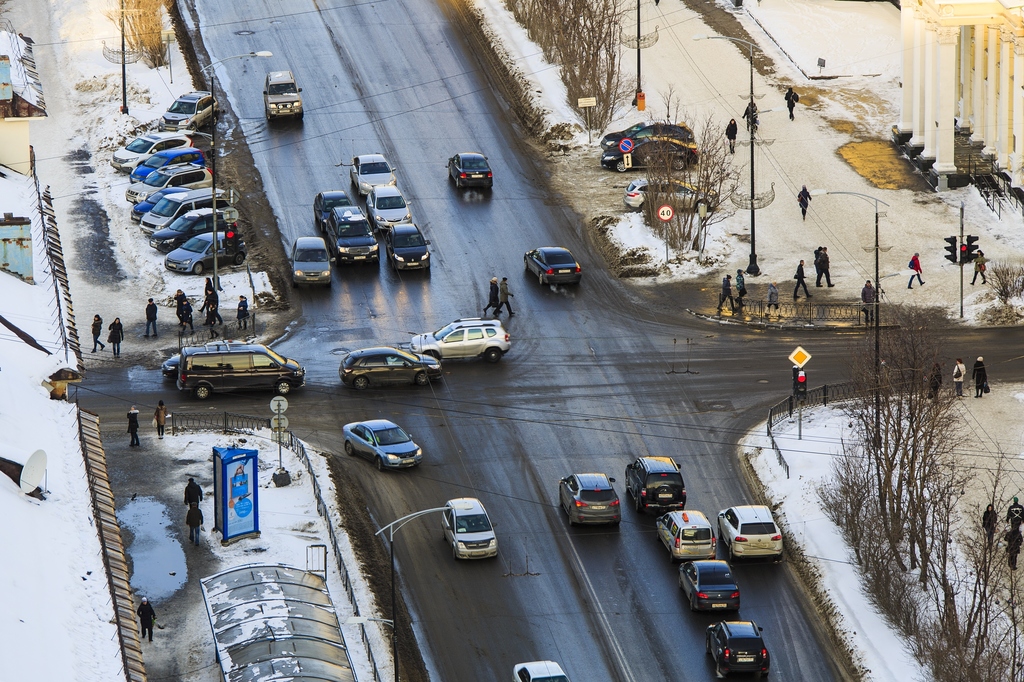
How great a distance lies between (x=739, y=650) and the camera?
39.6 metres

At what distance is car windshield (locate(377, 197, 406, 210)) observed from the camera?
6900cm

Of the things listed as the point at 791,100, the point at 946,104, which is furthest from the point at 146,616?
the point at 791,100

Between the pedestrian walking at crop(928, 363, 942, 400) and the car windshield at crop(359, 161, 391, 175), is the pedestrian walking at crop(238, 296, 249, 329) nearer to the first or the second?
the car windshield at crop(359, 161, 391, 175)

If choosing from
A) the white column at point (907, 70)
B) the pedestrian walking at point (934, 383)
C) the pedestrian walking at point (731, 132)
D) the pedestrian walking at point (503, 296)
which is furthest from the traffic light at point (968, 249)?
the white column at point (907, 70)

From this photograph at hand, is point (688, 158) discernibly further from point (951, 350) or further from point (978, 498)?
point (978, 498)

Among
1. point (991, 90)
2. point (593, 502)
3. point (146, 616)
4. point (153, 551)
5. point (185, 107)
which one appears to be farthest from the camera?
point (185, 107)

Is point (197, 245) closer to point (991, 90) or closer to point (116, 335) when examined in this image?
point (116, 335)

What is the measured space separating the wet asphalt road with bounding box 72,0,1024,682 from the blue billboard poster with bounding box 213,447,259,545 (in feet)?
13.8

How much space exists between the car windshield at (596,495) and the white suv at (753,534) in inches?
139

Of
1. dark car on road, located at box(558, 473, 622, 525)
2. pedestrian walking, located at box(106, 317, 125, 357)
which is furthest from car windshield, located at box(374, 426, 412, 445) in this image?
pedestrian walking, located at box(106, 317, 125, 357)

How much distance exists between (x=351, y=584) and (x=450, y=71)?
1910 inches

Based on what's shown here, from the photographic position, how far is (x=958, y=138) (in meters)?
77.0

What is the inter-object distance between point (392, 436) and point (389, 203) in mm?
21016

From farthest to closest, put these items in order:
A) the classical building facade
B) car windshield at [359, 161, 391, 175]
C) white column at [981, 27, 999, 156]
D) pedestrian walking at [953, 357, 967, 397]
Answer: white column at [981, 27, 999, 156], car windshield at [359, 161, 391, 175], the classical building facade, pedestrian walking at [953, 357, 967, 397]
